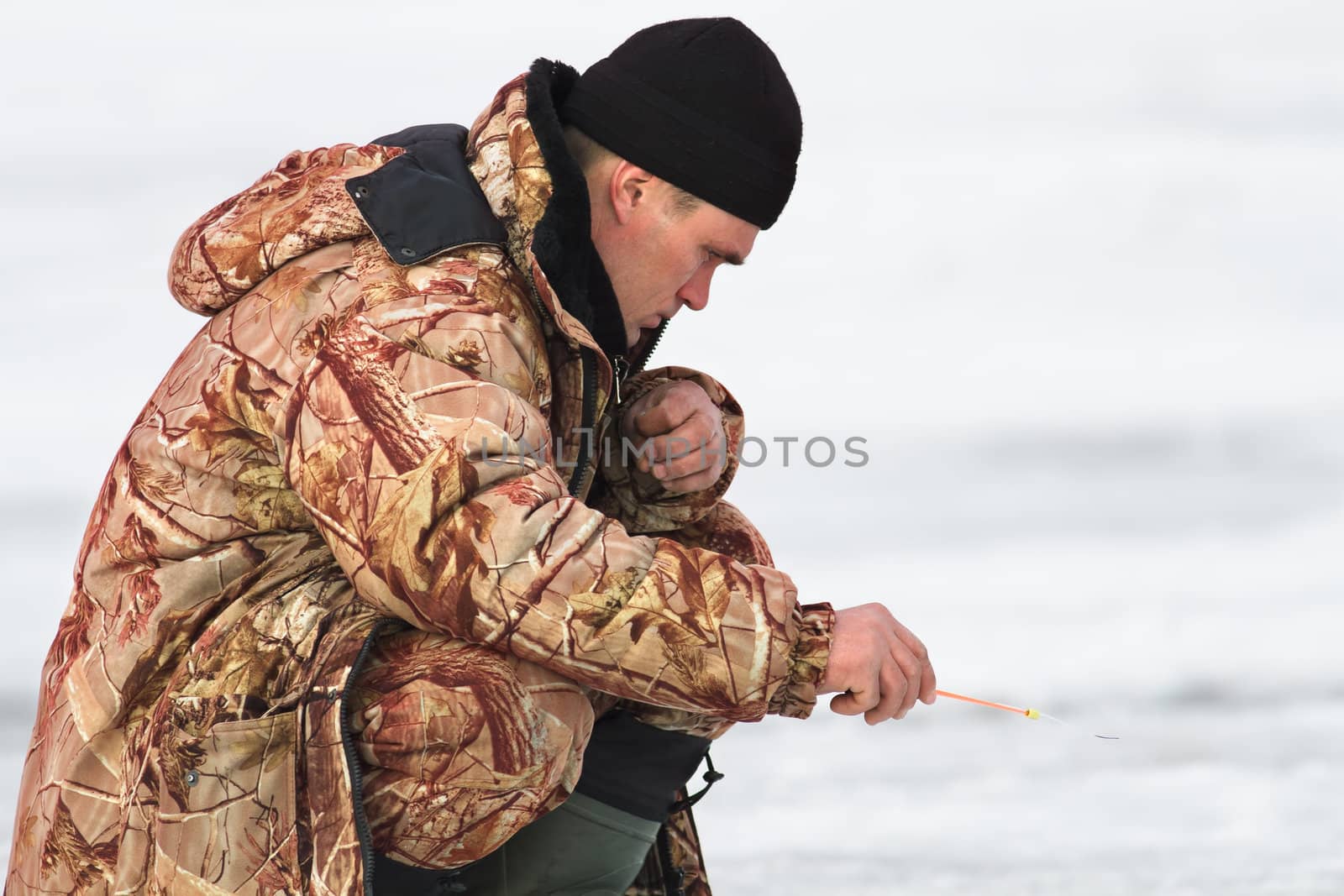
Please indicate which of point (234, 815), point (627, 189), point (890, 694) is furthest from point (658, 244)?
point (234, 815)

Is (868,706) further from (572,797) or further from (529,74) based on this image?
(529,74)

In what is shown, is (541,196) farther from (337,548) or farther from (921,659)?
(921,659)

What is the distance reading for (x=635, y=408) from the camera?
159cm

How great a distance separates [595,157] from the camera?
1420 millimetres

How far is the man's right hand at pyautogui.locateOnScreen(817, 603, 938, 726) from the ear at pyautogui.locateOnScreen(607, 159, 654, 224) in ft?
1.22

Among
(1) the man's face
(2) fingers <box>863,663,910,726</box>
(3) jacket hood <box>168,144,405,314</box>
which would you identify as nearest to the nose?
(1) the man's face

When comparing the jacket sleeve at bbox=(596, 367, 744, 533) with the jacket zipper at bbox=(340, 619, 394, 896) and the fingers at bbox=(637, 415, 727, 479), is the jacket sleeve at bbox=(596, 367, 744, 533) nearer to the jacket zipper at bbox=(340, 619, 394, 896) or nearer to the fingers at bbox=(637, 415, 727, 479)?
the fingers at bbox=(637, 415, 727, 479)

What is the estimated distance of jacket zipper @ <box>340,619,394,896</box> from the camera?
120 cm

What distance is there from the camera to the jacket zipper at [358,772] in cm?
120

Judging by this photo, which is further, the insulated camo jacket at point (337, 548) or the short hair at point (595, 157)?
the short hair at point (595, 157)

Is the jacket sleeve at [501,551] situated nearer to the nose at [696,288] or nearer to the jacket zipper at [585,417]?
the jacket zipper at [585,417]

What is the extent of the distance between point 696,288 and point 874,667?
39 centimetres

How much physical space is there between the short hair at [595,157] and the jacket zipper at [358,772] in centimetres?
41

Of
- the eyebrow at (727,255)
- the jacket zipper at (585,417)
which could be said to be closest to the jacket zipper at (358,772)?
the jacket zipper at (585,417)
